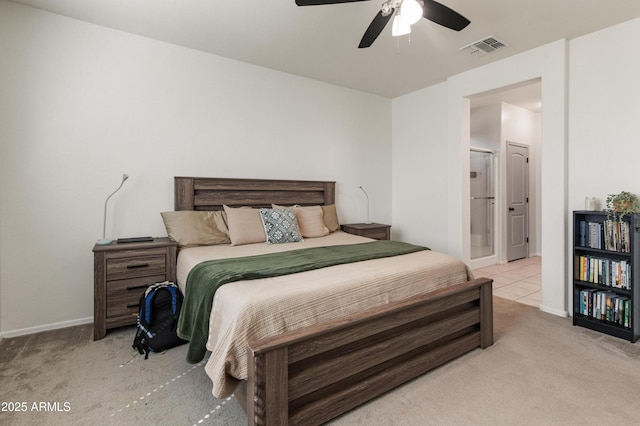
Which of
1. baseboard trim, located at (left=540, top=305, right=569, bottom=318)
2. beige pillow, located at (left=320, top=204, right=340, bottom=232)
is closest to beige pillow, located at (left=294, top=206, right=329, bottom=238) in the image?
beige pillow, located at (left=320, top=204, right=340, bottom=232)

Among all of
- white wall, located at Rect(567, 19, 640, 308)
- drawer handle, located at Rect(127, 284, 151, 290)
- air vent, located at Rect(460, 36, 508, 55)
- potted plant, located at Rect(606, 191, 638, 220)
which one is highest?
air vent, located at Rect(460, 36, 508, 55)

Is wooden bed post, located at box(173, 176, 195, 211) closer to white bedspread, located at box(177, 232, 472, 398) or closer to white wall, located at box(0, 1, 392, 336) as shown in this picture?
white wall, located at box(0, 1, 392, 336)

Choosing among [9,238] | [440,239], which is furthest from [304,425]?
[440,239]

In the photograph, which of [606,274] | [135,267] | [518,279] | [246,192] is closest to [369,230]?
[246,192]

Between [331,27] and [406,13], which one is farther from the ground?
[331,27]

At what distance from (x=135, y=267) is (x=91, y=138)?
1266mm

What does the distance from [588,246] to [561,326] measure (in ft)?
2.47

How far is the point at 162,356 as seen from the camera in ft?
7.48

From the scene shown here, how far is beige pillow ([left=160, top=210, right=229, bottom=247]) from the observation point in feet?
9.46

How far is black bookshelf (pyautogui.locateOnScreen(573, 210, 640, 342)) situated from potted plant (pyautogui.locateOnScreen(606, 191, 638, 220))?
0.04 meters

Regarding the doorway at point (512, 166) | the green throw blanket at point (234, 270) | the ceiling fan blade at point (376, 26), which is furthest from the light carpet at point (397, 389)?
the doorway at point (512, 166)

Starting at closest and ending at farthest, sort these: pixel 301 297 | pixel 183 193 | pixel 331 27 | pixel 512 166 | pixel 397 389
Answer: pixel 301 297 → pixel 397 389 → pixel 331 27 → pixel 183 193 → pixel 512 166

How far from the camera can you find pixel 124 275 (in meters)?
2.58

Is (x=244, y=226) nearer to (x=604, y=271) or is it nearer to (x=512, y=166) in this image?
(x=604, y=271)
